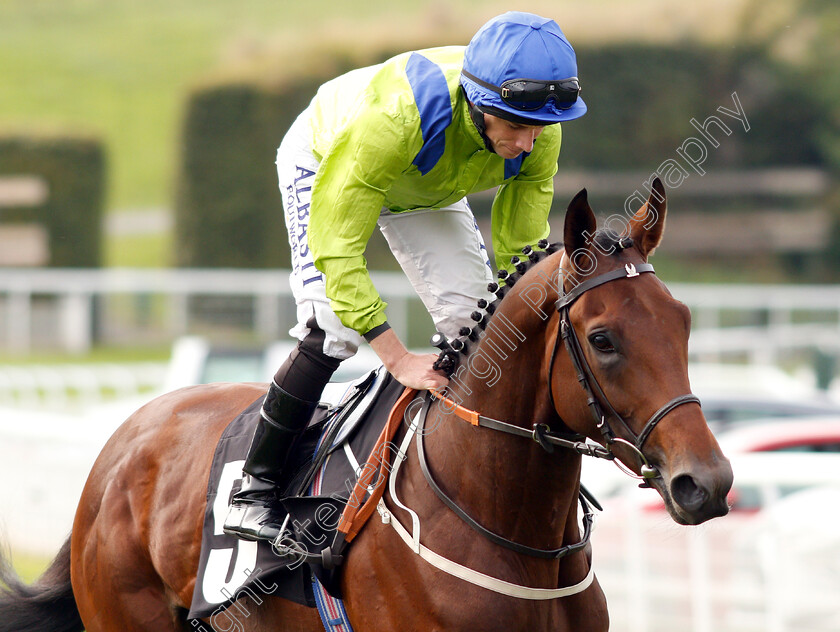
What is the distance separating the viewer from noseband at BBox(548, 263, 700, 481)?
2102mm

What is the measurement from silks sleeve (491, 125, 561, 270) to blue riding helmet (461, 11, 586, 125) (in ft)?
1.26

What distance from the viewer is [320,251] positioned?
8.41 ft

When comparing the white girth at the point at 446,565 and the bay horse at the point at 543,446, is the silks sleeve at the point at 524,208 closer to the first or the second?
the bay horse at the point at 543,446

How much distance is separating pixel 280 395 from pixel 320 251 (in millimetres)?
453

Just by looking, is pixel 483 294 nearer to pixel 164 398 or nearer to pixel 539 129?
pixel 539 129

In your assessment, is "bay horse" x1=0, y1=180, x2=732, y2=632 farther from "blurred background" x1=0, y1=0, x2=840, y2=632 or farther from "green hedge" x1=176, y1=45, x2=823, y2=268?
"green hedge" x1=176, y1=45, x2=823, y2=268

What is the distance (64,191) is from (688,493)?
16018 millimetres

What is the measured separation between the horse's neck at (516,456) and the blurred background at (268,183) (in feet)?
15.0

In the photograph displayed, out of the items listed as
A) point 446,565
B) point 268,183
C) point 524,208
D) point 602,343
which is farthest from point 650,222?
point 268,183

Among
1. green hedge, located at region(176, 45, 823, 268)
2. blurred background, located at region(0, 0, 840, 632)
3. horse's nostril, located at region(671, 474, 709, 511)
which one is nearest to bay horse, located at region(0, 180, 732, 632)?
horse's nostril, located at region(671, 474, 709, 511)

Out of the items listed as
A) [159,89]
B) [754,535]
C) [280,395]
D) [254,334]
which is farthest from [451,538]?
[159,89]

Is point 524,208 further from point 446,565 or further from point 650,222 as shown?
point 446,565

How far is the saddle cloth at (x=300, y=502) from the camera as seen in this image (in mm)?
2703

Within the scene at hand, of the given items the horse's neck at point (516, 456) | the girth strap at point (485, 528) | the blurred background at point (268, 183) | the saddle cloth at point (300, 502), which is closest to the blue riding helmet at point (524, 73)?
the horse's neck at point (516, 456)
